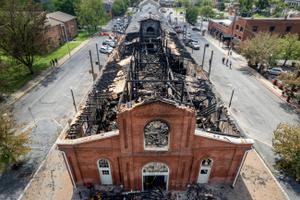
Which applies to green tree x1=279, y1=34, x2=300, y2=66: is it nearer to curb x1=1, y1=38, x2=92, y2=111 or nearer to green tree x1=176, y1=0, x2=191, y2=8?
curb x1=1, y1=38, x2=92, y2=111

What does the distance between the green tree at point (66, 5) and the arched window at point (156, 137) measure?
7388 centimetres

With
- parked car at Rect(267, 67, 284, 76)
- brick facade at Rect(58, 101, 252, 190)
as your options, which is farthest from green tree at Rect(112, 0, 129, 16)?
brick facade at Rect(58, 101, 252, 190)

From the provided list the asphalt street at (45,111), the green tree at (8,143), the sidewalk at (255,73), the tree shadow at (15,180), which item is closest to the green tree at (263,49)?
the sidewalk at (255,73)

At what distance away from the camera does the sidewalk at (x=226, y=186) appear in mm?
17875

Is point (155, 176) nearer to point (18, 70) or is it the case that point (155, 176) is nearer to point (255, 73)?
point (255, 73)

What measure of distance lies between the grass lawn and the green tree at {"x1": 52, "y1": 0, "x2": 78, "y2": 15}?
19137 millimetres

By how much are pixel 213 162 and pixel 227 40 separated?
55.0m

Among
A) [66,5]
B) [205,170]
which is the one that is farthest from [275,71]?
[66,5]

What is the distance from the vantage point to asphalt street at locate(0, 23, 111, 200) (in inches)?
774

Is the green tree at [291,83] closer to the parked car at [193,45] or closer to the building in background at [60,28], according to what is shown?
the parked car at [193,45]

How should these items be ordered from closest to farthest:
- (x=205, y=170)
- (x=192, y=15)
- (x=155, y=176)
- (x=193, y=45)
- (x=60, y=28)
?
1. (x=205, y=170)
2. (x=155, y=176)
3. (x=193, y=45)
4. (x=60, y=28)
5. (x=192, y=15)

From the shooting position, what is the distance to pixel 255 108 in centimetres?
3123

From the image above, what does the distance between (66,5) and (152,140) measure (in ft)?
253

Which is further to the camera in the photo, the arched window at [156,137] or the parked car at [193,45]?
the parked car at [193,45]
